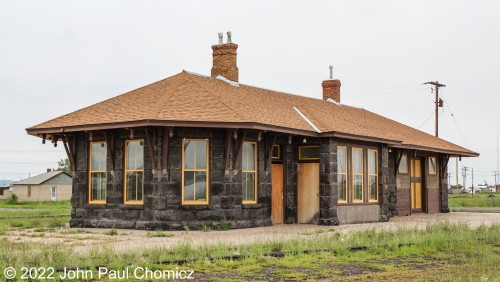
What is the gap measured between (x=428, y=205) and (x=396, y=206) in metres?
3.75

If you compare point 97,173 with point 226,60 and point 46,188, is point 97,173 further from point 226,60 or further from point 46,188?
point 46,188

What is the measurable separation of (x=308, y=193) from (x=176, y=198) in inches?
186

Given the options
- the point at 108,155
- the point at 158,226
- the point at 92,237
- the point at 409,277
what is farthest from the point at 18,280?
the point at 108,155

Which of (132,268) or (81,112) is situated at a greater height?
(81,112)

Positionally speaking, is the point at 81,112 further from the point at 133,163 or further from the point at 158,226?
the point at 158,226

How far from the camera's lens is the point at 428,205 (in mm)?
29250

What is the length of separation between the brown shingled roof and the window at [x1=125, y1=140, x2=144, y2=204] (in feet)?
3.06

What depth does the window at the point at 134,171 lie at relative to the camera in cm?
1831

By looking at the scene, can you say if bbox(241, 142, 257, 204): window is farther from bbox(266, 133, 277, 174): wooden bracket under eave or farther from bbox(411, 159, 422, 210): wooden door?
bbox(411, 159, 422, 210): wooden door

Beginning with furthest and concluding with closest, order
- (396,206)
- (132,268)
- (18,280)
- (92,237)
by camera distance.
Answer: (396,206), (92,237), (132,268), (18,280)

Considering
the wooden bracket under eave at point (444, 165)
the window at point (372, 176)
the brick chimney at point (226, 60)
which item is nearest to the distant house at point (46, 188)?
the wooden bracket under eave at point (444, 165)

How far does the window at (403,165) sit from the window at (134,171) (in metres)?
12.2

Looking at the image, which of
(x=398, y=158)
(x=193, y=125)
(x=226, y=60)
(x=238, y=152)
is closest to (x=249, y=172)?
(x=238, y=152)

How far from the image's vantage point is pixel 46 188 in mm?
65500
